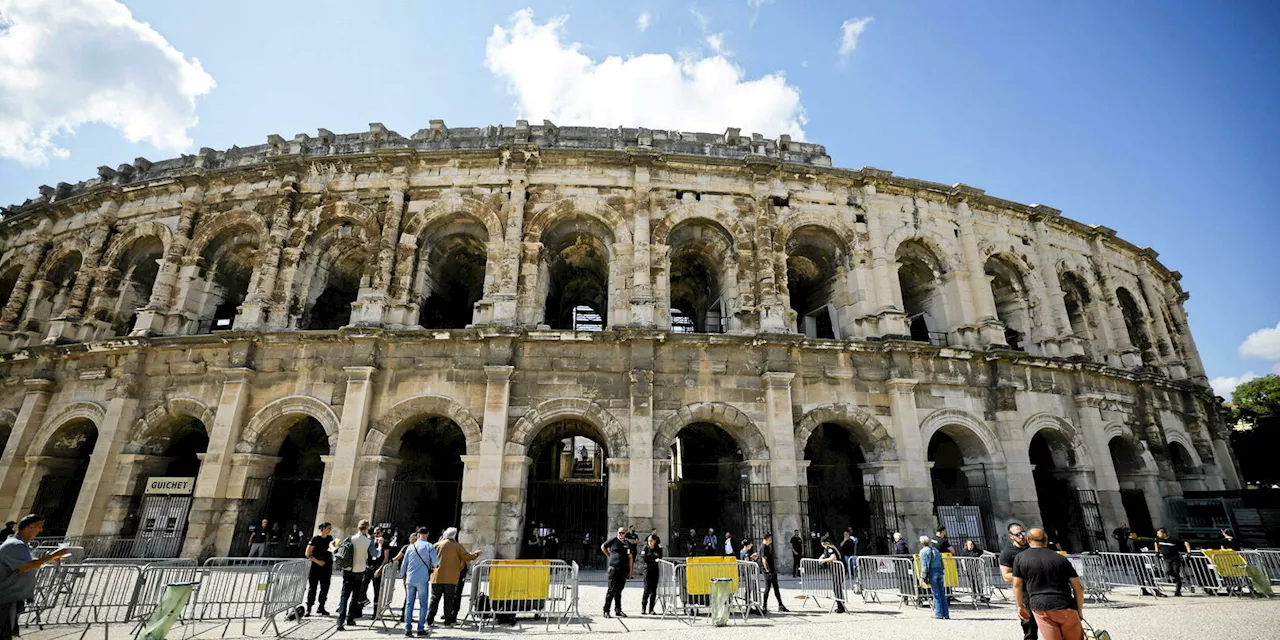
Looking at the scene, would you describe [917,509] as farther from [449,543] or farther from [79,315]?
[79,315]

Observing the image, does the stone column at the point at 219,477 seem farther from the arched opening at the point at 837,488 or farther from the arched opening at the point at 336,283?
the arched opening at the point at 837,488

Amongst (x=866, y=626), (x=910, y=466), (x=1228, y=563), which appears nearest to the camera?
(x=866, y=626)

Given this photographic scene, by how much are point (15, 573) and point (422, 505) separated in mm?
10562

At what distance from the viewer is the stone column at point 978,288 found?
45.5ft

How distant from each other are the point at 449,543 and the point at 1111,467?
636 inches

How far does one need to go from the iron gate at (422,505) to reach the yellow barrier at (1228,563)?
1456cm

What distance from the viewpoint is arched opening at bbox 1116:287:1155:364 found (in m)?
18.0

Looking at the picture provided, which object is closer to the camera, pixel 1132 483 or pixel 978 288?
pixel 978 288

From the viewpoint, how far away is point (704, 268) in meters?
15.5

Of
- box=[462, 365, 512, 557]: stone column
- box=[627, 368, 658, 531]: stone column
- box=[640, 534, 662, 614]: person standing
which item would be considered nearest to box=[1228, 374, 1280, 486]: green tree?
box=[627, 368, 658, 531]: stone column

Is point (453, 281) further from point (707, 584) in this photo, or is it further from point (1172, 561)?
point (1172, 561)

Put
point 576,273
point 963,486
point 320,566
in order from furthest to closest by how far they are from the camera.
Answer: point 576,273
point 963,486
point 320,566

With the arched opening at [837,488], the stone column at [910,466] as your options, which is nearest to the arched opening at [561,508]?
the arched opening at [837,488]

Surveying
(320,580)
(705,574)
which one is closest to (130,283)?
(320,580)
